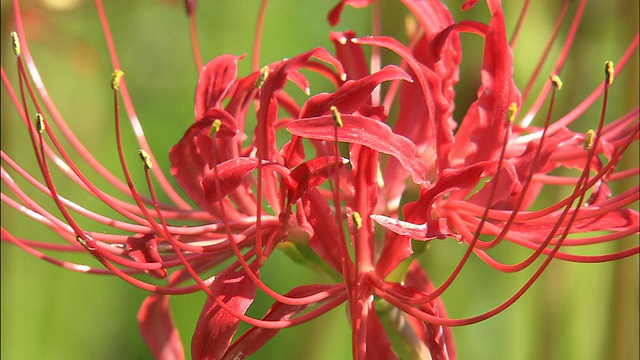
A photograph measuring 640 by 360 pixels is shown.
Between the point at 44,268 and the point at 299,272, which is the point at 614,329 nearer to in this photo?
the point at 299,272

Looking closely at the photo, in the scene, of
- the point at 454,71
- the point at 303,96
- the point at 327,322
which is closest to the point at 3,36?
the point at 303,96

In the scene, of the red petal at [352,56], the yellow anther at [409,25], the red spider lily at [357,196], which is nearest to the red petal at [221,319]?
the red spider lily at [357,196]

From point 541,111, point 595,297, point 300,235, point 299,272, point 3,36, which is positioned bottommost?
point 595,297

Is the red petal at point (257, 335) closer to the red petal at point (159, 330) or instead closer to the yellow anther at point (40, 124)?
the red petal at point (159, 330)

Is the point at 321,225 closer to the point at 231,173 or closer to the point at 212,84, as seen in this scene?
the point at 231,173

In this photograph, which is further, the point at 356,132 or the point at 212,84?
the point at 212,84

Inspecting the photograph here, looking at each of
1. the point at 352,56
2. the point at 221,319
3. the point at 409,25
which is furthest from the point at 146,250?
the point at 409,25
